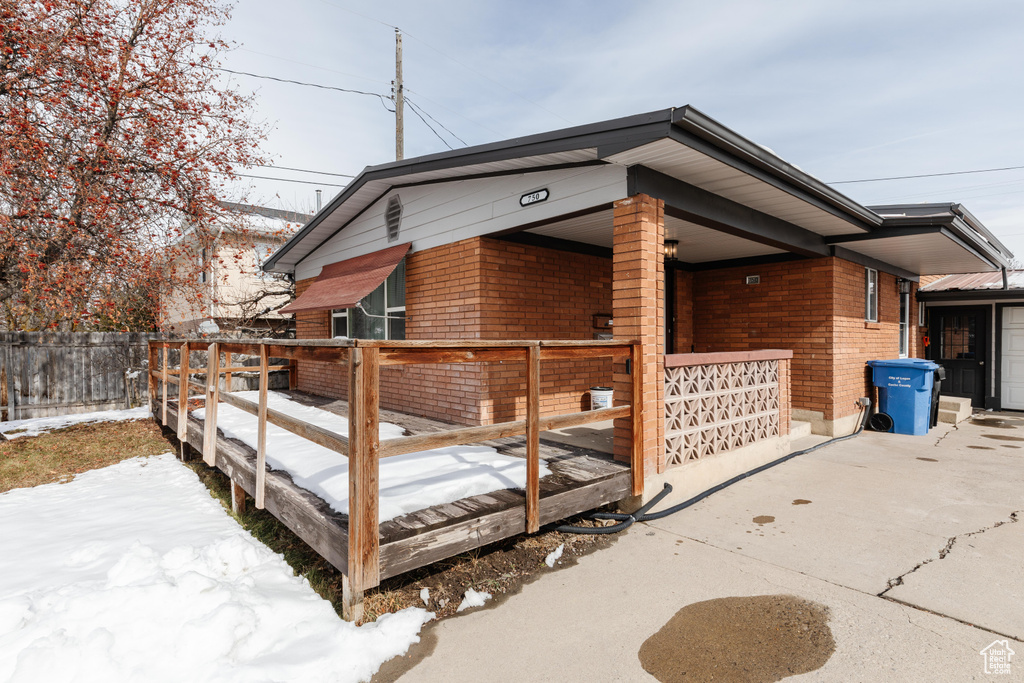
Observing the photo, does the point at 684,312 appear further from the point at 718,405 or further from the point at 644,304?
the point at 644,304

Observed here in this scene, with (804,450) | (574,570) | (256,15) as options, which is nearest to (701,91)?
(256,15)

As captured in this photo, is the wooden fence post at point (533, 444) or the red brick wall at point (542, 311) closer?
the wooden fence post at point (533, 444)

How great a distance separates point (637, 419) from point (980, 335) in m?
11.6

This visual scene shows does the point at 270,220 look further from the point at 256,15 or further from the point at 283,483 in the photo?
the point at 283,483

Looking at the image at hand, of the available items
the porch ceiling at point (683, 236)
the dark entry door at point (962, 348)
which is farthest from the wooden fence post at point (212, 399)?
the dark entry door at point (962, 348)

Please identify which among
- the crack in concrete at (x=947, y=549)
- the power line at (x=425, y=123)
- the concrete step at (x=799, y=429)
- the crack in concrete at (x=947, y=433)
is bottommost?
the crack in concrete at (x=947, y=433)

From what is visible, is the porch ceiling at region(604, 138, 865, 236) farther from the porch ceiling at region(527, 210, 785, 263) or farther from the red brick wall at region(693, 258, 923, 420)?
the red brick wall at region(693, 258, 923, 420)

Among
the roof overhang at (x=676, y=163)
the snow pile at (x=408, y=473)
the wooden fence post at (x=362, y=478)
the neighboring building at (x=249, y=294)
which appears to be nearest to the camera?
the wooden fence post at (x=362, y=478)

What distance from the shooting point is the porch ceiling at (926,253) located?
23.8ft

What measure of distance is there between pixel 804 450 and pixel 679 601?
4588 millimetres

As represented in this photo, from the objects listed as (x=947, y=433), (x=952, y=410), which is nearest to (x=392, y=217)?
(x=947, y=433)

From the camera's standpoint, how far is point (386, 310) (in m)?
7.80

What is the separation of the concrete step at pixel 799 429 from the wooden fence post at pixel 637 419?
365 cm

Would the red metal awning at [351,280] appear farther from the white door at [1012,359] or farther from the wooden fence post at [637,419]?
Result: the white door at [1012,359]
